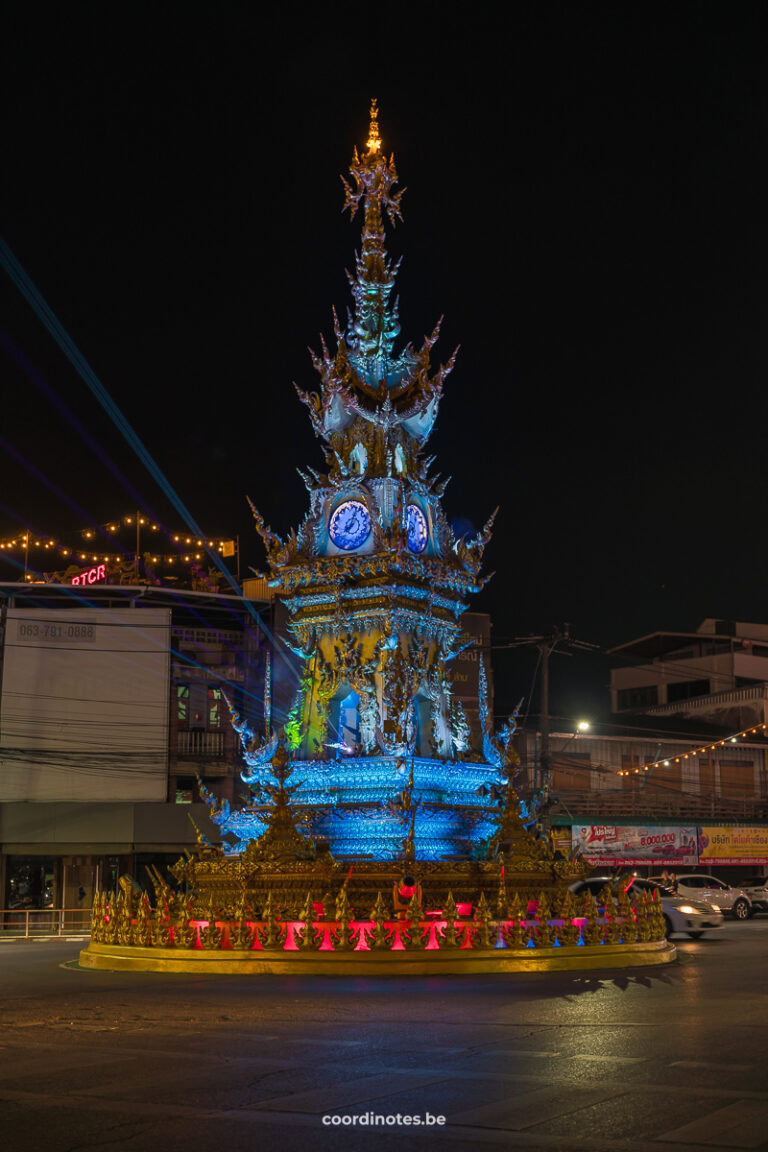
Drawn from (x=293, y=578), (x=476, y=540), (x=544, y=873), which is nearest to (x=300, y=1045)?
(x=544, y=873)

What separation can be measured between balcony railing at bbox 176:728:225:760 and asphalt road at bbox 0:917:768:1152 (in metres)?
37.7

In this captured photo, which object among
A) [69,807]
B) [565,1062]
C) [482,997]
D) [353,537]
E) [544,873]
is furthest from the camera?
[69,807]

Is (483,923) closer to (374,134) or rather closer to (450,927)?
(450,927)

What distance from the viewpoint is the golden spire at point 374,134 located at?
2670cm

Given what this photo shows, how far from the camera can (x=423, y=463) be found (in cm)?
2498

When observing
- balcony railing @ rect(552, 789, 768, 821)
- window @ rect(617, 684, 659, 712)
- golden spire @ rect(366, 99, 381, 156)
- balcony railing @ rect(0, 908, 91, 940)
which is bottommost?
balcony railing @ rect(0, 908, 91, 940)

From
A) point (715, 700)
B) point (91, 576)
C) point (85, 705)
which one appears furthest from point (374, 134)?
point (715, 700)

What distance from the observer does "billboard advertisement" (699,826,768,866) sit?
176 ft

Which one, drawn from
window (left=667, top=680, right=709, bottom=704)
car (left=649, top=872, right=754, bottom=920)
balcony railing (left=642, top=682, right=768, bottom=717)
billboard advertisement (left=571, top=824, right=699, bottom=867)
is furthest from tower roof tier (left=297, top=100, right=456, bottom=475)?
window (left=667, top=680, right=709, bottom=704)

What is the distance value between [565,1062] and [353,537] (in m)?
14.8

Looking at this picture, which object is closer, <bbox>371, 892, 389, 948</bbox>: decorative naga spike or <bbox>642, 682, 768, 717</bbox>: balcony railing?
<bbox>371, 892, 389, 948</bbox>: decorative naga spike

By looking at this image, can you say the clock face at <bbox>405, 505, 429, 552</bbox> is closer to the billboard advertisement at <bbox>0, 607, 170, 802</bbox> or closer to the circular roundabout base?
the circular roundabout base

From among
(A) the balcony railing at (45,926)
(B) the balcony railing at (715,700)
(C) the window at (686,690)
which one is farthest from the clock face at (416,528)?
(C) the window at (686,690)

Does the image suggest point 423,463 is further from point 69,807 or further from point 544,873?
point 69,807
